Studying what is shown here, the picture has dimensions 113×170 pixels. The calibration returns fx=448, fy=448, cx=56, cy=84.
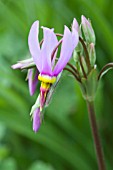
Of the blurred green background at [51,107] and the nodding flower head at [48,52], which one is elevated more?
the nodding flower head at [48,52]

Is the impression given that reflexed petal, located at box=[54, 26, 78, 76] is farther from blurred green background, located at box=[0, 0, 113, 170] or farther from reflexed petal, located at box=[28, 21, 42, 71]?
blurred green background, located at box=[0, 0, 113, 170]

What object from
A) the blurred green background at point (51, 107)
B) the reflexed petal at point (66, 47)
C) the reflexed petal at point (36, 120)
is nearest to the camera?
the reflexed petal at point (66, 47)

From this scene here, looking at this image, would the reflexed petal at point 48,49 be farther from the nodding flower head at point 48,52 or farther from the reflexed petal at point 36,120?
the reflexed petal at point 36,120

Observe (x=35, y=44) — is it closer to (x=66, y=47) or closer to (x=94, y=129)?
(x=66, y=47)

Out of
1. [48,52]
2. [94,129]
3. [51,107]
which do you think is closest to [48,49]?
[48,52]

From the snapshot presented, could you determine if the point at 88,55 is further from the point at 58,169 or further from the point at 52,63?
the point at 58,169

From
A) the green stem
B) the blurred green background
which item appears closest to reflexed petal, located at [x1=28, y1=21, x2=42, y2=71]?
the green stem

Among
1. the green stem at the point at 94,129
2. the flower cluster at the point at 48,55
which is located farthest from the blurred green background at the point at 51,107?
the flower cluster at the point at 48,55
